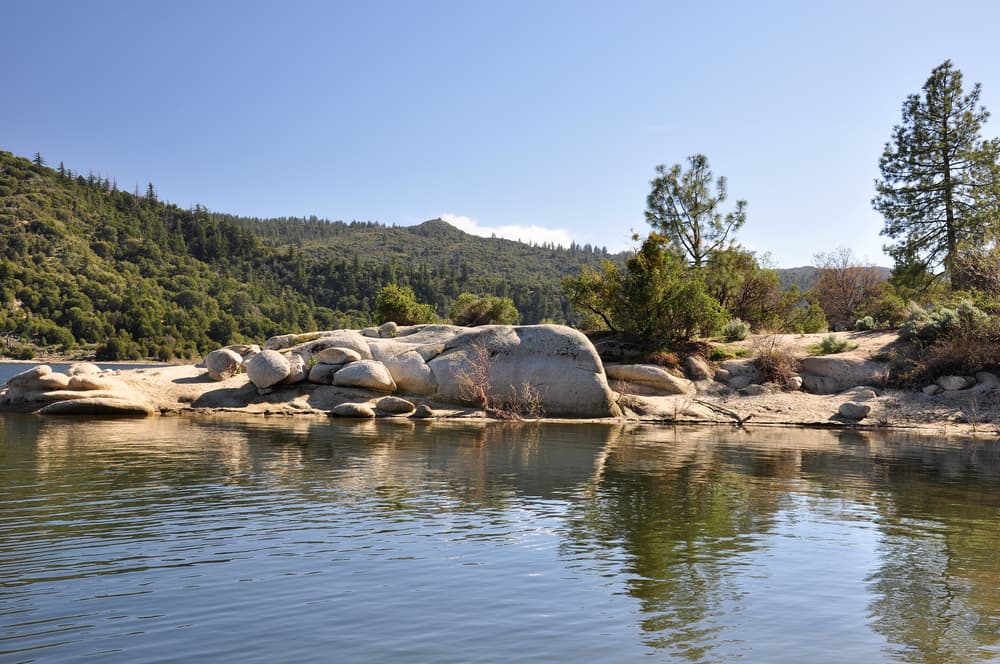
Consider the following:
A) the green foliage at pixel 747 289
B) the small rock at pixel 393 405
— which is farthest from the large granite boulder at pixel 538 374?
the green foliage at pixel 747 289

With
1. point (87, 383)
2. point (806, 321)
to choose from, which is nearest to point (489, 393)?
point (87, 383)

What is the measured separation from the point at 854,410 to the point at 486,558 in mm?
23724

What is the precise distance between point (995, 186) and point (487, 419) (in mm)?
33232

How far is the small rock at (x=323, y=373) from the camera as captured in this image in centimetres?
3102

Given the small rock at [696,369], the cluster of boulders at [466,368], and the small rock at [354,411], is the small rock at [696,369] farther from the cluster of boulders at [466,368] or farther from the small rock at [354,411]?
the small rock at [354,411]

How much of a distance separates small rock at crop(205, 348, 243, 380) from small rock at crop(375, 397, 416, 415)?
6755mm

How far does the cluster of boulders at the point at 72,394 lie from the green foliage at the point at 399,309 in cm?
1848

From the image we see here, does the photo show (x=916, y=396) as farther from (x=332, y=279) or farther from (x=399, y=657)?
(x=332, y=279)

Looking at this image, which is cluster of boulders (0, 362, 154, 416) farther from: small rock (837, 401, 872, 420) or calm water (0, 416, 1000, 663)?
small rock (837, 401, 872, 420)

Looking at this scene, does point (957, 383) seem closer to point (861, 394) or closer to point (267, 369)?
point (861, 394)

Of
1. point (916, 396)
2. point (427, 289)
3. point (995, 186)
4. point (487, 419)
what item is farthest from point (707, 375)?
point (427, 289)

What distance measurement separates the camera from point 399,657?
6582mm

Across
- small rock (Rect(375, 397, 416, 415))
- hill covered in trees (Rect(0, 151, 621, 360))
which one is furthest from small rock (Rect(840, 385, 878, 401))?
hill covered in trees (Rect(0, 151, 621, 360))

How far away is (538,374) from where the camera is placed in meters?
30.8
